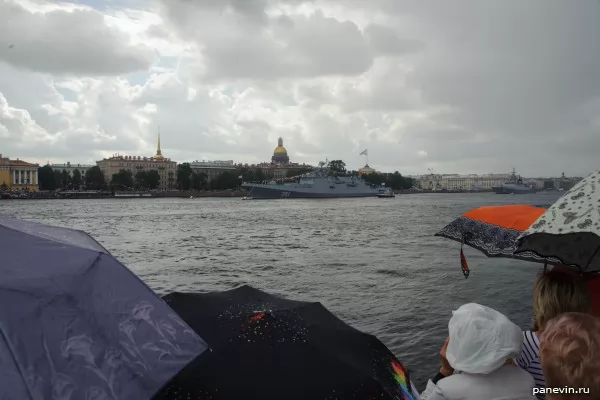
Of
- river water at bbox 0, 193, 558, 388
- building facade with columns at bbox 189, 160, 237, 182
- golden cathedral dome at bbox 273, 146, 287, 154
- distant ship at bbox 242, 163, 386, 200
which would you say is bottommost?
river water at bbox 0, 193, 558, 388

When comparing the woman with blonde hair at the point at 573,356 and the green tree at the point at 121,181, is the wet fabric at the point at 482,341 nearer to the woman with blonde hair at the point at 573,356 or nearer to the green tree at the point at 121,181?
the woman with blonde hair at the point at 573,356

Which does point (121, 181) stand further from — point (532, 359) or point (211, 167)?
point (532, 359)

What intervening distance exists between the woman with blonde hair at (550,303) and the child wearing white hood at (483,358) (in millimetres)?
538

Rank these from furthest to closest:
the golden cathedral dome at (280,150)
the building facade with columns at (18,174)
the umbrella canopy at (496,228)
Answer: the golden cathedral dome at (280,150), the building facade with columns at (18,174), the umbrella canopy at (496,228)

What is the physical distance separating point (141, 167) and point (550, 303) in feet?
490

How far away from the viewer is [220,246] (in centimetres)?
2092

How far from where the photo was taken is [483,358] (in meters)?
2.05

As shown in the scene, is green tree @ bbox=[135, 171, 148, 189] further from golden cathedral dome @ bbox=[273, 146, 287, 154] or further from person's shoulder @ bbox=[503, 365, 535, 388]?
person's shoulder @ bbox=[503, 365, 535, 388]

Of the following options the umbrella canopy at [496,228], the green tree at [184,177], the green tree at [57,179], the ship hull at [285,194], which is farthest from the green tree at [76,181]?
the umbrella canopy at [496,228]

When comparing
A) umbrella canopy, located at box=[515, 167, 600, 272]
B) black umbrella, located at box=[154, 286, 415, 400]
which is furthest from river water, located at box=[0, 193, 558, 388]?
black umbrella, located at box=[154, 286, 415, 400]

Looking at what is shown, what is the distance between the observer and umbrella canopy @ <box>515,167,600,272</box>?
2719 mm

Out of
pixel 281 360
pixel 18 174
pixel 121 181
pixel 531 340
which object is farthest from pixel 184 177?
A: pixel 281 360

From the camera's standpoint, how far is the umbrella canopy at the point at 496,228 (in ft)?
13.6

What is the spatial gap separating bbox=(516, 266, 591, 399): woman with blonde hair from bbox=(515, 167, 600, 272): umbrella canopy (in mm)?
259
